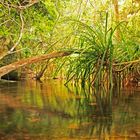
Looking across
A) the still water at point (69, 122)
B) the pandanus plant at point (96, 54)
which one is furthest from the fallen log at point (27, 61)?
the still water at point (69, 122)

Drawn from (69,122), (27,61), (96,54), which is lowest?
(69,122)

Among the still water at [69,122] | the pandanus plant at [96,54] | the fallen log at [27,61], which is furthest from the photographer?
the pandanus plant at [96,54]

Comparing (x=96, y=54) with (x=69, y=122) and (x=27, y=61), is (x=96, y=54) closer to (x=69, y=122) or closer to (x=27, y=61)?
(x=27, y=61)

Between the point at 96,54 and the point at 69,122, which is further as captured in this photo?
the point at 96,54

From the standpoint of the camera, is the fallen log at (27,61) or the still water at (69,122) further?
the fallen log at (27,61)

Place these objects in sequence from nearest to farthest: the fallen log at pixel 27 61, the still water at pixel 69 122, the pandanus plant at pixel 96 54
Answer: the still water at pixel 69 122
the fallen log at pixel 27 61
the pandanus plant at pixel 96 54

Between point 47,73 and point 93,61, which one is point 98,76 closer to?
point 93,61

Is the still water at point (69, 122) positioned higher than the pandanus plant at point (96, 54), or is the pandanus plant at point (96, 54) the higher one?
the pandanus plant at point (96, 54)

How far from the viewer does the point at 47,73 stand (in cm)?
1027

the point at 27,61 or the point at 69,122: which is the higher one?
the point at 27,61

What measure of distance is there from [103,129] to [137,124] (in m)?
0.28

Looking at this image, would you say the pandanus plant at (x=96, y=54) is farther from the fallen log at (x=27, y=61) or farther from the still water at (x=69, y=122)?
the still water at (x=69, y=122)

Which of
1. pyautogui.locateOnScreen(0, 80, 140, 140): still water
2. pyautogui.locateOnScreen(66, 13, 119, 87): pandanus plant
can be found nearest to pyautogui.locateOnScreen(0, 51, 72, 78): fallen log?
pyautogui.locateOnScreen(66, 13, 119, 87): pandanus plant

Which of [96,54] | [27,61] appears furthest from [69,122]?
[96,54]
